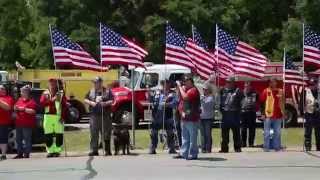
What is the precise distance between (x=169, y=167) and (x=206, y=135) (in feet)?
10.7

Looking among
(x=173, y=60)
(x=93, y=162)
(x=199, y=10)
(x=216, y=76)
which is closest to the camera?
(x=93, y=162)

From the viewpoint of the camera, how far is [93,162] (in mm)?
15609

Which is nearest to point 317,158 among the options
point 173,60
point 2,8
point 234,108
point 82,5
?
point 234,108

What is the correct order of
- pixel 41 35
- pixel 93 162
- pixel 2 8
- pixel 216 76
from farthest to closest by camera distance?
pixel 2 8, pixel 41 35, pixel 216 76, pixel 93 162

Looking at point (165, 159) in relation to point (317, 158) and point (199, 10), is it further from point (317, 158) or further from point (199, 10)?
point (199, 10)

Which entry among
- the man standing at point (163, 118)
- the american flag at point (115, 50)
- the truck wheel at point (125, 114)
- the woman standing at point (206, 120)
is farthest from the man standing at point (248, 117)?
the truck wheel at point (125, 114)

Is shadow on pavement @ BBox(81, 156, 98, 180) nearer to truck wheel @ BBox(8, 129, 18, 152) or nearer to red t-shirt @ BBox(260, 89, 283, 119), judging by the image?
truck wheel @ BBox(8, 129, 18, 152)

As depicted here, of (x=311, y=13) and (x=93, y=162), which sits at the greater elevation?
(x=311, y=13)

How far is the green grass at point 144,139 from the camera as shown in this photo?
19953mm

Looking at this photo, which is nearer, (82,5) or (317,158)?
(317,158)

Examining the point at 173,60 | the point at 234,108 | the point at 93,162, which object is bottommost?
the point at 93,162

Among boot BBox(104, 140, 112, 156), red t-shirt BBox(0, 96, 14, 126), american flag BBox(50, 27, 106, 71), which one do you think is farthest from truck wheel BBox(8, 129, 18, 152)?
boot BBox(104, 140, 112, 156)

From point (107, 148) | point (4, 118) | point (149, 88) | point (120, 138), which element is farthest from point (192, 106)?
point (149, 88)

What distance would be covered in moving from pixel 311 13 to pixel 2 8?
2056cm
